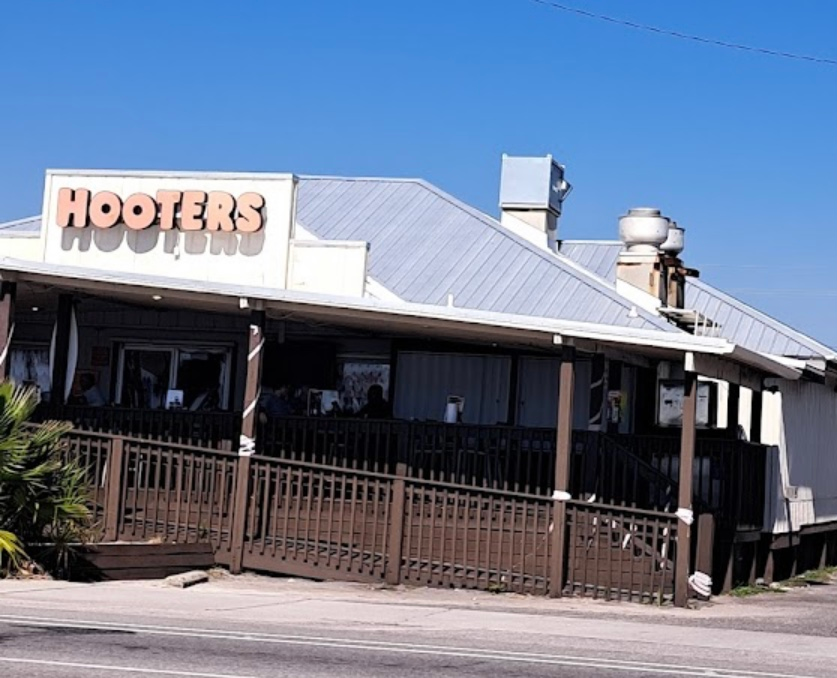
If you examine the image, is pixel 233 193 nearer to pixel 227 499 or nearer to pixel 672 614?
pixel 227 499

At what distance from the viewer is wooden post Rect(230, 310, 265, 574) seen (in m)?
18.9

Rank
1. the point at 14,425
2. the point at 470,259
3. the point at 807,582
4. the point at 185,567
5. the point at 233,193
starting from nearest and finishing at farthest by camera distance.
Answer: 1. the point at 14,425
2. the point at 185,567
3. the point at 233,193
4. the point at 470,259
5. the point at 807,582

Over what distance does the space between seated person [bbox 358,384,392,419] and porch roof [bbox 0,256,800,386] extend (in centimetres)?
252

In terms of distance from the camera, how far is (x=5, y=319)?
63.3 feet

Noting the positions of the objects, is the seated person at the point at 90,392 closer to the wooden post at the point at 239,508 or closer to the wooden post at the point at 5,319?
the wooden post at the point at 5,319

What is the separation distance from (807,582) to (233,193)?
412 inches

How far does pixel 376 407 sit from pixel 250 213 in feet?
12.0

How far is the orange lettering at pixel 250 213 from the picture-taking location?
2031cm

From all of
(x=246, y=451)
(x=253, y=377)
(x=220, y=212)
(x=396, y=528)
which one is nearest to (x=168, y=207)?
(x=220, y=212)

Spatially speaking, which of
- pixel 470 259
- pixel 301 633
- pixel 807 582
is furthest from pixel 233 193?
pixel 807 582

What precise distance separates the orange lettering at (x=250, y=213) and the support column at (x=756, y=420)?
7.49 meters

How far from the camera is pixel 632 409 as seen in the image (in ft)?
77.5

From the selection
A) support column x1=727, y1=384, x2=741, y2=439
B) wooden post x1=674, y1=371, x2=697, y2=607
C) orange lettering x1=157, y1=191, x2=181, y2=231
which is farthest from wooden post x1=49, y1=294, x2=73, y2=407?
support column x1=727, y1=384, x2=741, y2=439

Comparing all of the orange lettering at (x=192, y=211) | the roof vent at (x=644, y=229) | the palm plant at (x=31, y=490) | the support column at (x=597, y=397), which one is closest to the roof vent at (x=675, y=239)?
the roof vent at (x=644, y=229)
